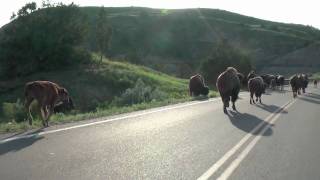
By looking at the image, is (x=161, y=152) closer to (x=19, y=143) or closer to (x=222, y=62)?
(x=19, y=143)

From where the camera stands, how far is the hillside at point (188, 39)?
14721cm

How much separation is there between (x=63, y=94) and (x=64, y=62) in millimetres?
42477

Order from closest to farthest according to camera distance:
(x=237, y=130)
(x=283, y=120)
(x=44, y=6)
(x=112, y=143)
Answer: (x=112, y=143)
(x=237, y=130)
(x=283, y=120)
(x=44, y=6)

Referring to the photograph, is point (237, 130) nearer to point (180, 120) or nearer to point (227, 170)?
point (180, 120)

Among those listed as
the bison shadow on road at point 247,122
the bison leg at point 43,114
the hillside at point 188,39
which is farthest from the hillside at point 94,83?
the hillside at point 188,39

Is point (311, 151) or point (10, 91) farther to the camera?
point (10, 91)

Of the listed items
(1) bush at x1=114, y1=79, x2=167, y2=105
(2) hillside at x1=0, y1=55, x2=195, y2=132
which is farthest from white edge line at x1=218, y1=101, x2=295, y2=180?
(2) hillside at x1=0, y1=55, x2=195, y2=132

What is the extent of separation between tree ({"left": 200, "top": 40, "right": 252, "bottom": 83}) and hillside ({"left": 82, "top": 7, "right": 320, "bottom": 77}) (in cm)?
4871

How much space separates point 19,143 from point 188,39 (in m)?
157

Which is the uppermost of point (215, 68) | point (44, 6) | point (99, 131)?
point (44, 6)

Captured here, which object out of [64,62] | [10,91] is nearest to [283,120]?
[10,91]

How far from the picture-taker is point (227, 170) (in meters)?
8.62

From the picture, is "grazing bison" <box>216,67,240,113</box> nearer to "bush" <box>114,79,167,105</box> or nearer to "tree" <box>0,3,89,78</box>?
"bush" <box>114,79,167,105</box>

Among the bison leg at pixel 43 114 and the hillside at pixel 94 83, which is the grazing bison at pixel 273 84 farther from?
the bison leg at pixel 43 114
